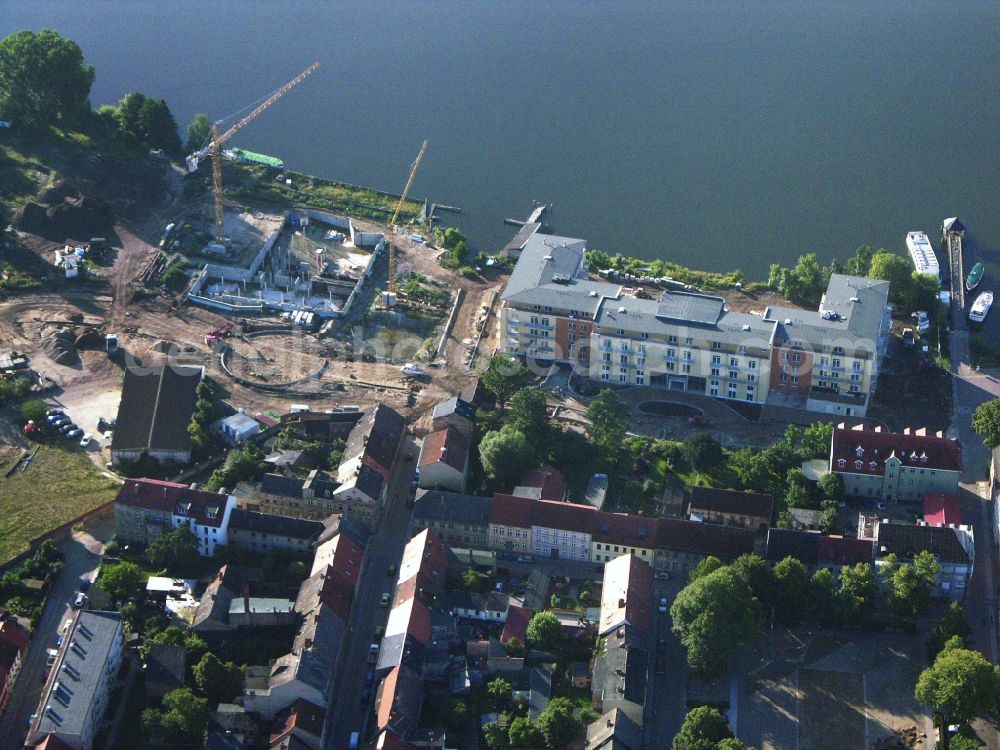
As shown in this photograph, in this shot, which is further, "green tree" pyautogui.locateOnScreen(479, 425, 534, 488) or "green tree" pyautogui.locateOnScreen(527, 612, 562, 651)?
"green tree" pyautogui.locateOnScreen(479, 425, 534, 488)

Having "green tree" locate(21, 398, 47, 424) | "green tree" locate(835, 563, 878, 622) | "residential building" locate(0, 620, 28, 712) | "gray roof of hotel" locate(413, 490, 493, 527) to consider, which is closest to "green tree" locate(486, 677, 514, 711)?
"gray roof of hotel" locate(413, 490, 493, 527)

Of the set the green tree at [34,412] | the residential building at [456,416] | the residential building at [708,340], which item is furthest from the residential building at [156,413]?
the residential building at [708,340]

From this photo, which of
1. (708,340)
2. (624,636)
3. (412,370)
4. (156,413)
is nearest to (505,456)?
(412,370)

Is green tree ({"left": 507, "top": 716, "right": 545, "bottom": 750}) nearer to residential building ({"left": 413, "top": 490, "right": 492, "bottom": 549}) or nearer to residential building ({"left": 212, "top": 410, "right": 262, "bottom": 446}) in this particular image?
residential building ({"left": 413, "top": 490, "right": 492, "bottom": 549})

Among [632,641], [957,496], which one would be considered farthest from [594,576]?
[957,496]

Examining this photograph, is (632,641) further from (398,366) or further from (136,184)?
(136,184)

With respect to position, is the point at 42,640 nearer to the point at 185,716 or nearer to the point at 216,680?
the point at 216,680
